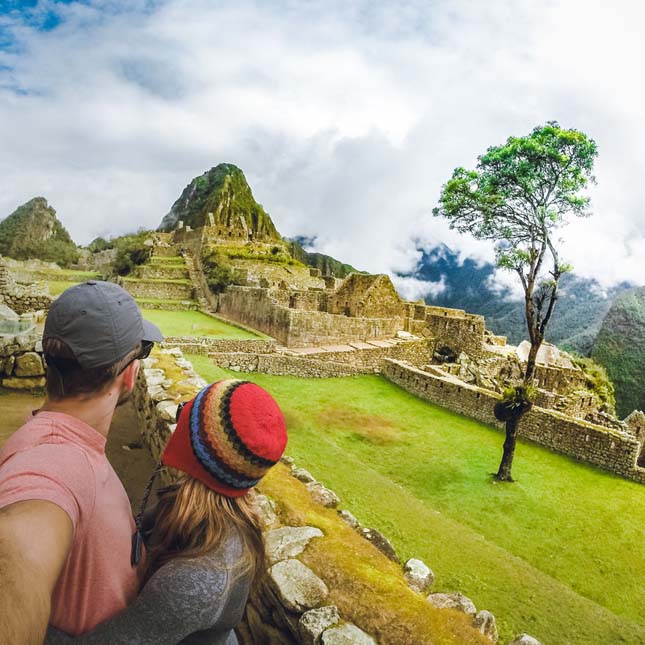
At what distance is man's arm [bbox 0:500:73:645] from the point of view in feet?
2.92

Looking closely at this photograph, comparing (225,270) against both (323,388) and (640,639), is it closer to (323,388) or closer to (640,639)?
(323,388)

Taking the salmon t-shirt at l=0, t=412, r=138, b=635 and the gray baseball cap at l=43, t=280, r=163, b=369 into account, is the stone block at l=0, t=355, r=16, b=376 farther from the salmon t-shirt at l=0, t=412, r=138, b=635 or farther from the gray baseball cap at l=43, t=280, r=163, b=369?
the salmon t-shirt at l=0, t=412, r=138, b=635

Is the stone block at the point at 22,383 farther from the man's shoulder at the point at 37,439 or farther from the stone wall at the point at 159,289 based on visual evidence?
the stone wall at the point at 159,289

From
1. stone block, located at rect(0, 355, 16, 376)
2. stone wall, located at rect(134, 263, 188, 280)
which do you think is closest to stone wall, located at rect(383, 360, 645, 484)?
stone block, located at rect(0, 355, 16, 376)

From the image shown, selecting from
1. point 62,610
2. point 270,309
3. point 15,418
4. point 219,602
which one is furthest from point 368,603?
point 270,309

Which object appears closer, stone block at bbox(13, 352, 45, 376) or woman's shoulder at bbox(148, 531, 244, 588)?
woman's shoulder at bbox(148, 531, 244, 588)

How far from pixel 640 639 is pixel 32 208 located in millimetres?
91723

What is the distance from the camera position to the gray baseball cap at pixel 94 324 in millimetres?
1528

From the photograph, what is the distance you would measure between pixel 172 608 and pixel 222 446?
491 mm

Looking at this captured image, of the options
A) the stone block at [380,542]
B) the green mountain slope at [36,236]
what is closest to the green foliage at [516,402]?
the stone block at [380,542]

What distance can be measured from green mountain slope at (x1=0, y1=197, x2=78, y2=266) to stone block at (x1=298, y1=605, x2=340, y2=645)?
2245 inches

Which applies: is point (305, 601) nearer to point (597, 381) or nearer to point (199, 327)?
point (199, 327)

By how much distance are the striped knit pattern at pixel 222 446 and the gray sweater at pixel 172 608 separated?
268 mm

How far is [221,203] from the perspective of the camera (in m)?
90.3
